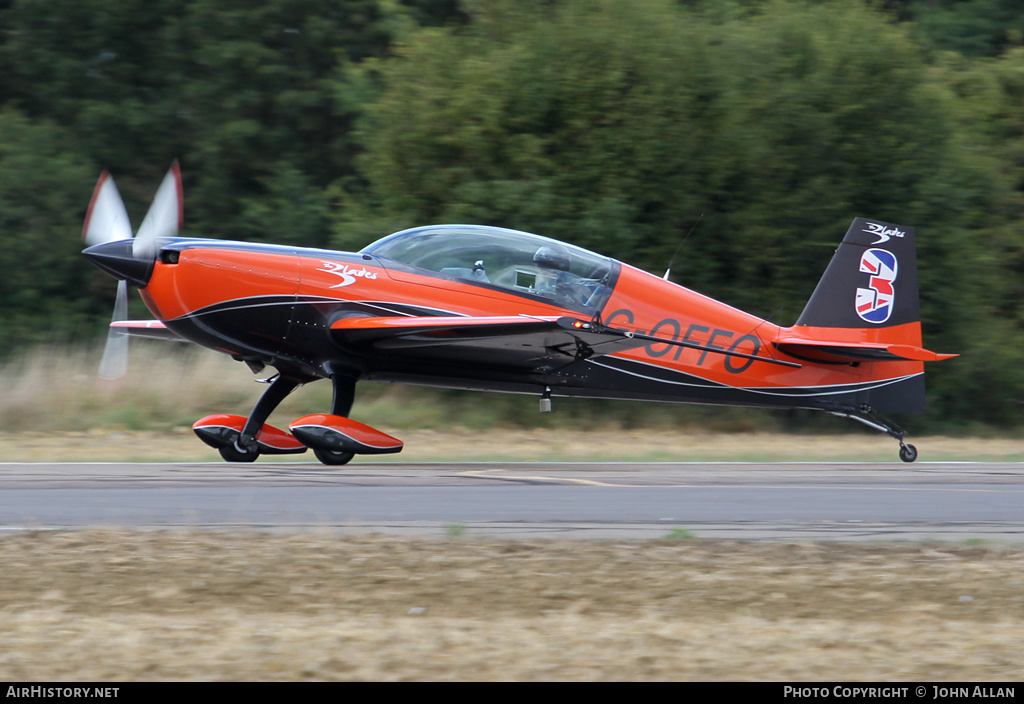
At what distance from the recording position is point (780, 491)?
285 inches

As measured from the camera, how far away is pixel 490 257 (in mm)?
8977

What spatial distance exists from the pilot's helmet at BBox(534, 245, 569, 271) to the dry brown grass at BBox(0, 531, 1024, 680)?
14.2ft

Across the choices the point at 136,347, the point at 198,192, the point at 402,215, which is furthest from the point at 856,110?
the point at 198,192

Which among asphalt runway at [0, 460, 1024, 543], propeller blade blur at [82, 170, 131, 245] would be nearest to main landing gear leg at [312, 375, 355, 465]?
asphalt runway at [0, 460, 1024, 543]

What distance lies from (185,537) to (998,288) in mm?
14229

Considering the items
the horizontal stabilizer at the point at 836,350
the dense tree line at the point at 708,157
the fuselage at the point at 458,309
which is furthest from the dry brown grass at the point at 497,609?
the dense tree line at the point at 708,157

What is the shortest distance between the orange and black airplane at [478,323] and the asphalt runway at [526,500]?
902 mm

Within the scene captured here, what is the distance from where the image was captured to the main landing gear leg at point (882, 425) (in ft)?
33.4

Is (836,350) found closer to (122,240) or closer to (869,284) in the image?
(869,284)

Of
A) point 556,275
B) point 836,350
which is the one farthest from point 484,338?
point 836,350

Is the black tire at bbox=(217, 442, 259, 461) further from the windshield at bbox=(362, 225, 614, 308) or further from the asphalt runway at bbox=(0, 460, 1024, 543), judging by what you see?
the windshield at bbox=(362, 225, 614, 308)

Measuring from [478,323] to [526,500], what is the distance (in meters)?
1.98

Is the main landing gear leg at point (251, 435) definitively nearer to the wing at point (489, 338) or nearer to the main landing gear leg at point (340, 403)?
the main landing gear leg at point (340, 403)

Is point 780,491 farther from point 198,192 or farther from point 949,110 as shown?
point 198,192
